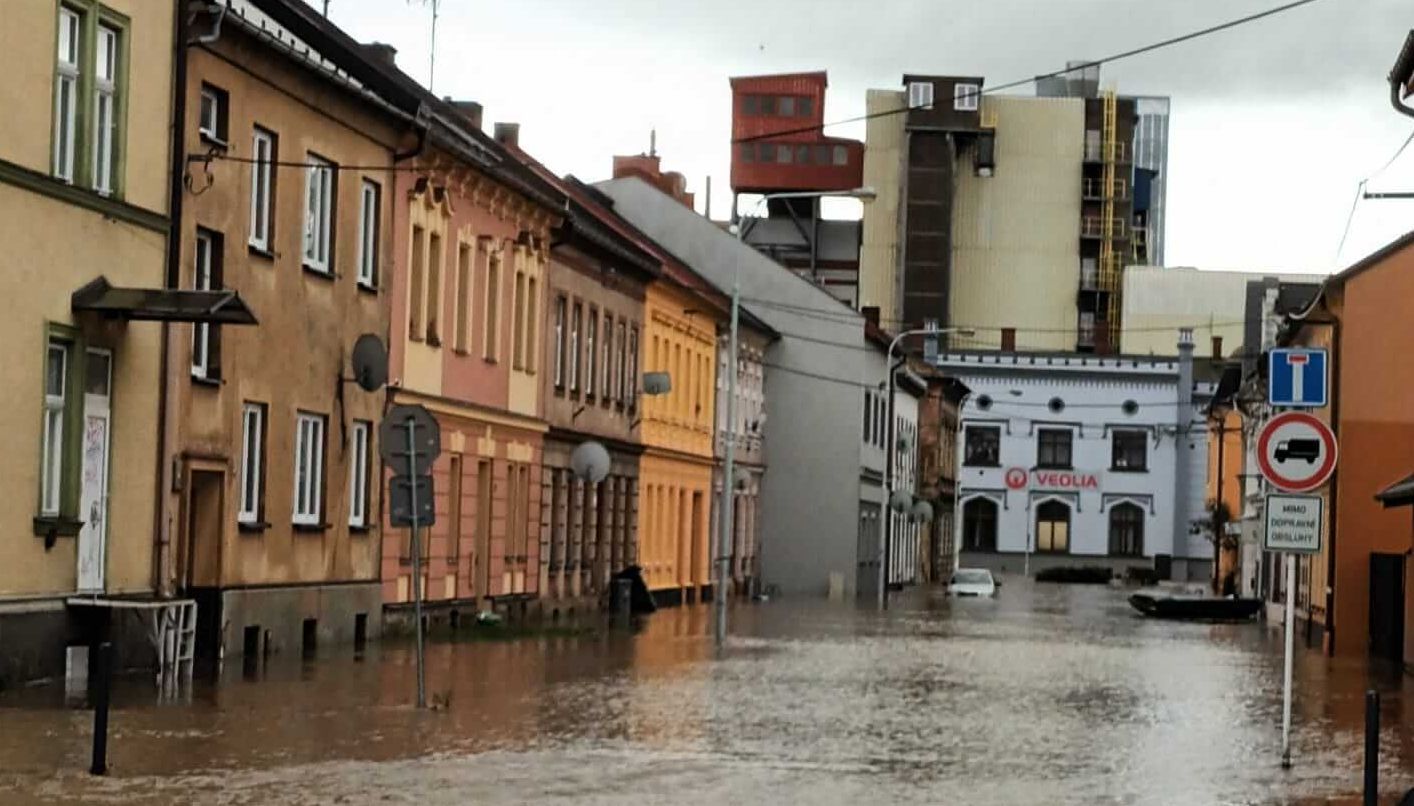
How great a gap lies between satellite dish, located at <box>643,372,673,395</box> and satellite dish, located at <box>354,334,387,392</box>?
21641 millimetres

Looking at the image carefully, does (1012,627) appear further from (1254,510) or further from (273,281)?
(273,281)

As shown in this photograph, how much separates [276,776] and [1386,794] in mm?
7431

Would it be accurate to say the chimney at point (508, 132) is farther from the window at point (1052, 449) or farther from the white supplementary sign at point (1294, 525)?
the window at point (1052, 449)

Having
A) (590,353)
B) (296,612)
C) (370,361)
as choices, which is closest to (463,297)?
(370,361)

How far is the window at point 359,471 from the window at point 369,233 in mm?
1993

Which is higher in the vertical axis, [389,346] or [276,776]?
[389,346]

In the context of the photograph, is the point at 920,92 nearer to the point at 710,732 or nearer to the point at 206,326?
the point at 206,326

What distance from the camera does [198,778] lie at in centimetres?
1586

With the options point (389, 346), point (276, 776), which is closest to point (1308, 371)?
point (276, 776)

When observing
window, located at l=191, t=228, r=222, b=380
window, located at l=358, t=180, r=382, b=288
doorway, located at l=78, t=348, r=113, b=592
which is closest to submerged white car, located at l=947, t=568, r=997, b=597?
window, located at l=358, t=180, r=382, b=288

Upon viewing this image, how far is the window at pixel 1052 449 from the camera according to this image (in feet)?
401

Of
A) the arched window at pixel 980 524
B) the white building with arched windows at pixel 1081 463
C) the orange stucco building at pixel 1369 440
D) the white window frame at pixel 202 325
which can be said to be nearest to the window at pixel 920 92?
the white building with arched windows at pixel 1081 463

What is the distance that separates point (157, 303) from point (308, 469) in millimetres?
8149

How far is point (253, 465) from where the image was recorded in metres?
31.1
